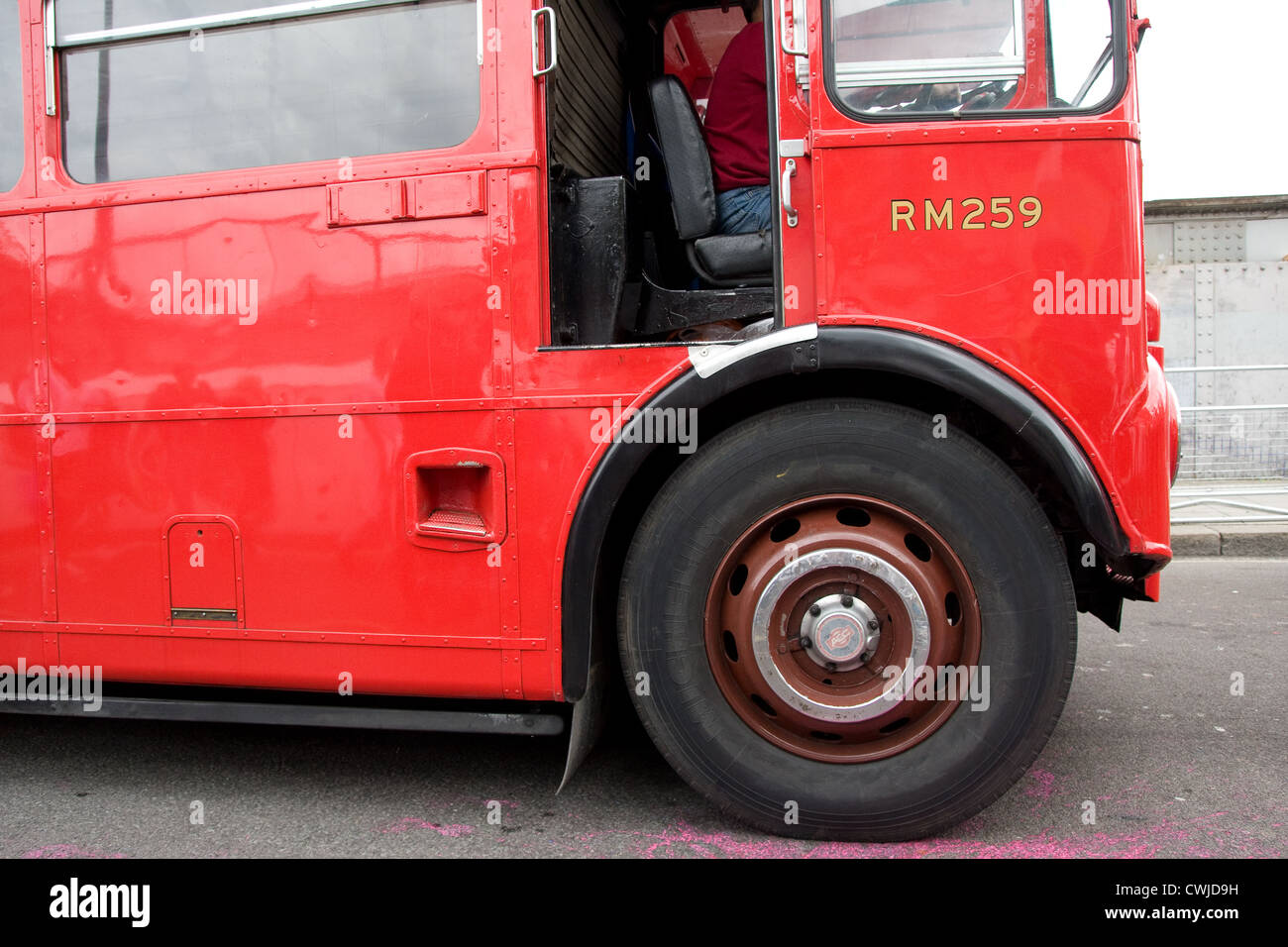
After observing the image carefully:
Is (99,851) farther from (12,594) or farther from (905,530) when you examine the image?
(905,530)

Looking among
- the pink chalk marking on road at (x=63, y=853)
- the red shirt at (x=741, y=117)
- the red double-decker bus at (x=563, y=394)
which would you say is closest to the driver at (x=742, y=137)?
the red shirt at (x=741, y=117)

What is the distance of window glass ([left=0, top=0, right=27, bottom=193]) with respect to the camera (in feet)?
9.80

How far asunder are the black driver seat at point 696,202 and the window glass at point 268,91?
31.1 inches

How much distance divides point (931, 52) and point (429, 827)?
2627 mm

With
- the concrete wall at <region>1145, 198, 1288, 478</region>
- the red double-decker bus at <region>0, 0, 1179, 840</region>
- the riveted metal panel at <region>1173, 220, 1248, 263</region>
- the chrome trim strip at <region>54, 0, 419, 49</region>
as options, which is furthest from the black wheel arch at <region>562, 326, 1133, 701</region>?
the riveted metal panel at <region>1173, 220, 1248, 263</region>

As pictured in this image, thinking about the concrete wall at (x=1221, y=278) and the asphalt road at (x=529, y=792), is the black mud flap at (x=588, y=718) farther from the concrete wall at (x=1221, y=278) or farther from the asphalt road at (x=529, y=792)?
the concrete wall at (x=1221, y=278)

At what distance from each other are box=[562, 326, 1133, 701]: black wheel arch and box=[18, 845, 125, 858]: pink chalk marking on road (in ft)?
4.56

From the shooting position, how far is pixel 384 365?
273cm

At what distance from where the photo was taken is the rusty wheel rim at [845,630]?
249 centimetres

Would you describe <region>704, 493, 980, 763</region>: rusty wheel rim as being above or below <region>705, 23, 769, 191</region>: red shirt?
below

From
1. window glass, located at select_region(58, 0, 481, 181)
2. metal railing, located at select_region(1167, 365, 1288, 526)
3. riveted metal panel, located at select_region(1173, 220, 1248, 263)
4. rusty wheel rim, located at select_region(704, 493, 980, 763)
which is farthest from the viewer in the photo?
riveted metal panel, located at select_region(1173, 220, 1248, 263)

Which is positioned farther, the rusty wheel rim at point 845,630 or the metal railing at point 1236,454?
the metal railing at point 1236,454

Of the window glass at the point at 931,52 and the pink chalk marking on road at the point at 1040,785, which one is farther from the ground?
the window glass at the point at 931,52

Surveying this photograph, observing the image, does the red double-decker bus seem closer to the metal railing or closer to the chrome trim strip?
the chrome trim strip
